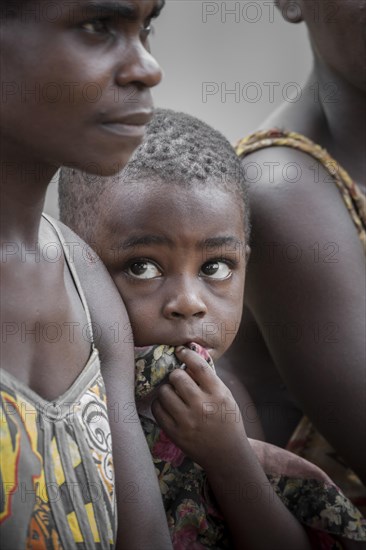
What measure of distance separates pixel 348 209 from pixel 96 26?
3.59 ft

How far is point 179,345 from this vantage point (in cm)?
167

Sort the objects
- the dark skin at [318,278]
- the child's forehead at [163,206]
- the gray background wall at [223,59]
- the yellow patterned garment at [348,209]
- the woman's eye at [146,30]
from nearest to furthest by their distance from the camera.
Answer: the woman's eye at [146,30] → the child's forehead at [163,206] → the dark skin at [318,278] → the yellow patterned garment at [348,209] → the gray background wall at [223,59]

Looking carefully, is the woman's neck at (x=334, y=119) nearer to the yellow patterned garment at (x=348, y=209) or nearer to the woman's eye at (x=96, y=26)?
the yellow patterned garment at (x=348, y=209)

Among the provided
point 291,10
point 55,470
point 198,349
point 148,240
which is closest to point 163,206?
point 148,240

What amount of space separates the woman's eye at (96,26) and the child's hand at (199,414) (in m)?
0.61

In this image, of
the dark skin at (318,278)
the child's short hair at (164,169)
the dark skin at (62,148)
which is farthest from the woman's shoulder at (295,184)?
the dark skin at (62,148)

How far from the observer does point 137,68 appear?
1.27 m

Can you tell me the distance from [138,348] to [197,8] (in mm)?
3882

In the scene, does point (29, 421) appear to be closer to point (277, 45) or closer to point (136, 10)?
point (136, 10)

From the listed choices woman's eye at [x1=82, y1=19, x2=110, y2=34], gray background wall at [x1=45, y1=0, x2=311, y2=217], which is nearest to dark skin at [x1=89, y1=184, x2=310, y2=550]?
woman's eye at [x1=82, y1=19, x2=110, y2=34]

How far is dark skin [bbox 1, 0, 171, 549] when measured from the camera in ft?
3.98

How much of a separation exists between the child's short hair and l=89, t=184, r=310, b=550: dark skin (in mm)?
22

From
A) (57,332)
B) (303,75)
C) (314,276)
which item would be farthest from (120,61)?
(303,75)

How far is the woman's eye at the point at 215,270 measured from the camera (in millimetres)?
1766
